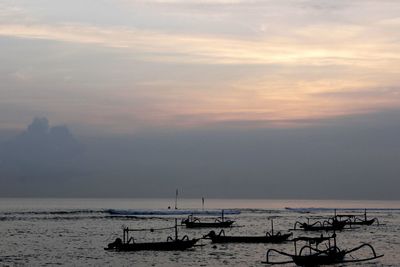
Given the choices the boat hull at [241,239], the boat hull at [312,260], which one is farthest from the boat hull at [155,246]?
the boat hull at [312,260]

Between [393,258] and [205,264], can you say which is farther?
[393,258]

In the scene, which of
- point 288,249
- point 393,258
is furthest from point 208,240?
point 393,258

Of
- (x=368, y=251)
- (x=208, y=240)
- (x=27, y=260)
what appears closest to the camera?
(x=27, y=260)

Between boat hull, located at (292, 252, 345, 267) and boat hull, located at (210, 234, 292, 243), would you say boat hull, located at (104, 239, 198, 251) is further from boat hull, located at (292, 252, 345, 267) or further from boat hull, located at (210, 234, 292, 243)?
boat hull, located at (292, 252, 345, 267)

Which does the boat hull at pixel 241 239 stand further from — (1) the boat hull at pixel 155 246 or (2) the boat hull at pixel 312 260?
(2) the boat hull at pixel 312 260

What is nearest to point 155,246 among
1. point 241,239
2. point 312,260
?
point 241,239

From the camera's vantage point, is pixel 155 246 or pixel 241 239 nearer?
pixel 155 246

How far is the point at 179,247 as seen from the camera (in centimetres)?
4575

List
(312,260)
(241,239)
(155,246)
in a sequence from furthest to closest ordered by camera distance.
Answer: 1. (241,239)
2. (155,246)
3. (312,260)

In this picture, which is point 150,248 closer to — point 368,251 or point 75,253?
point 75,253

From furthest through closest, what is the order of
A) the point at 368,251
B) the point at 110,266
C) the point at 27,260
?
the point at 368,251, the point at 27,260, the point at 110,266

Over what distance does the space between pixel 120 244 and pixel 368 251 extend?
17.4 metres

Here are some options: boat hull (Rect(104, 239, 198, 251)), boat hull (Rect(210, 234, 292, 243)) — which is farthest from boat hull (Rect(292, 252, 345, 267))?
boat hull (Rect(210, 234, 292, 243))

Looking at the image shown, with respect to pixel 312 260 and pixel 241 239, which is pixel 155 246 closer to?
pixel 241 239
